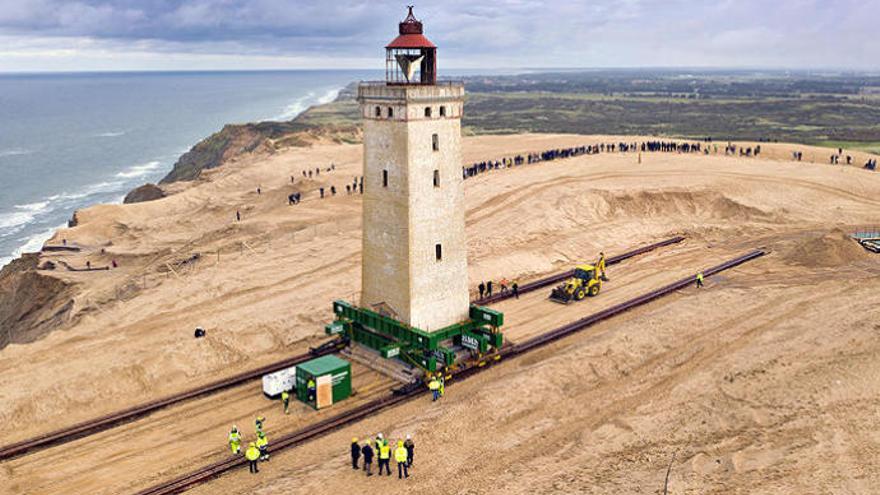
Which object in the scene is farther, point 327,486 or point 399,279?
point 399,279

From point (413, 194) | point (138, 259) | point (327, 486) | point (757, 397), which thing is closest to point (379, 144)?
point (413, 194)

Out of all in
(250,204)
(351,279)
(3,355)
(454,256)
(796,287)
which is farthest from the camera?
(250,204)

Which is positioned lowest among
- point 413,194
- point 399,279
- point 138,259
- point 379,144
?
point 138,259

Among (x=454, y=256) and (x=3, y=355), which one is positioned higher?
(x=454, y=256)

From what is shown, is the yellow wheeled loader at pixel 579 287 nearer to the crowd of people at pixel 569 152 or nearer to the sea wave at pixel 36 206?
the crowd of people at pixel 569 152

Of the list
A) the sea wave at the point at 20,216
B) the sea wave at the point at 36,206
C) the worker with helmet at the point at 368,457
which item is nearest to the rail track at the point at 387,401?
the worker with helmet at the point at 368,457

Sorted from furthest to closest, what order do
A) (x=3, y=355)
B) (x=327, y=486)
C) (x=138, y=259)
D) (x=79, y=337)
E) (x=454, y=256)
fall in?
1. (x=138, y=259)
2. (x=79, y=337)
3. (x=3, y=355)
4. (x=454, y=256)
5. (x=327, y=486)

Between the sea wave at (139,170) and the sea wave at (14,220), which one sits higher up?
the sea wave at (139,170)

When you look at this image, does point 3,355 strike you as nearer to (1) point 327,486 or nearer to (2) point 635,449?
(1) point 327,486
